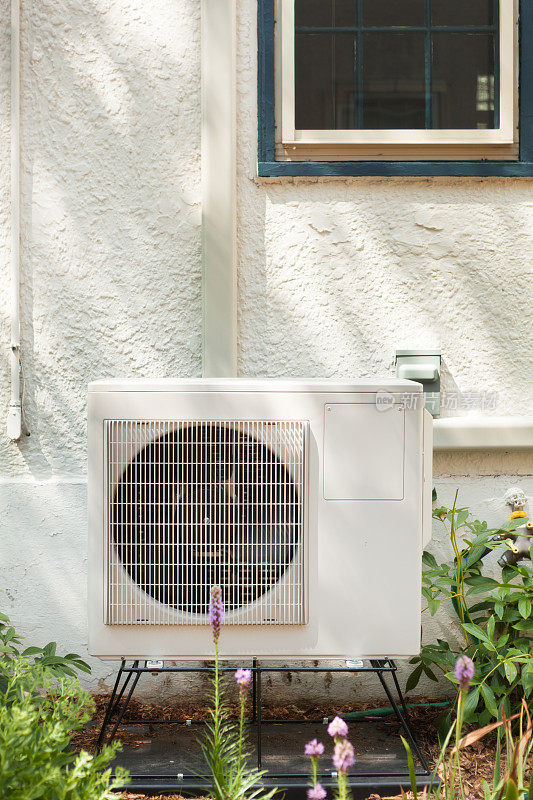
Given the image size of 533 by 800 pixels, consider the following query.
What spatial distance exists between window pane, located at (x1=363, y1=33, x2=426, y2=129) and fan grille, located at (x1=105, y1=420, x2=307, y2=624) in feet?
4.80

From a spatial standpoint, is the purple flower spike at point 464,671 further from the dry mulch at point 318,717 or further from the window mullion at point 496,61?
the window mullion at point 496,61

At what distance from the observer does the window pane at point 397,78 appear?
2.78m

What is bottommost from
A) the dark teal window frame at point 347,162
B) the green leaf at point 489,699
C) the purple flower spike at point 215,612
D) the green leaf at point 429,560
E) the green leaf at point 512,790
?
the green leaf at point 489,699

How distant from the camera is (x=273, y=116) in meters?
2.69

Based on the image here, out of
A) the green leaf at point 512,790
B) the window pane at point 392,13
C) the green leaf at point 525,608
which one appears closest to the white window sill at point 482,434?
the green leaf at point 525,608

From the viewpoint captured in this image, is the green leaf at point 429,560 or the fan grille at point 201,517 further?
the green leaf at point 429,560

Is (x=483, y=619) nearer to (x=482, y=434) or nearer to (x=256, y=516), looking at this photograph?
(x=482, y=434)

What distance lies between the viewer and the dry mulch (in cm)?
217

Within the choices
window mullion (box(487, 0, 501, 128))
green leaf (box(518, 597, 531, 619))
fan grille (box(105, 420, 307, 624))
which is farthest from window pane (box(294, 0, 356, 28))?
green leaf (box(518, 597, 531, 619))

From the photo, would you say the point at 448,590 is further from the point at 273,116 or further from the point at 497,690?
the point at 273,116

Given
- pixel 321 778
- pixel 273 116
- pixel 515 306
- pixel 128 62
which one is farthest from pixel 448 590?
pixel 128 62

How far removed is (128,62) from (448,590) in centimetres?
215

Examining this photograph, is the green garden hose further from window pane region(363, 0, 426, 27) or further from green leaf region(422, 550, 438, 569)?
window pane region(363, 0, 426, 27)

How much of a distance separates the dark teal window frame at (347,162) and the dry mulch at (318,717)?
1.90 m
